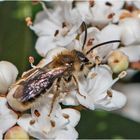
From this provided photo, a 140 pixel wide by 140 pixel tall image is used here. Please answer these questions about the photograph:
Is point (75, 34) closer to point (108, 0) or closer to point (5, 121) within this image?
point (108, 0)

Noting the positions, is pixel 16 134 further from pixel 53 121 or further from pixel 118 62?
pixel 118 62

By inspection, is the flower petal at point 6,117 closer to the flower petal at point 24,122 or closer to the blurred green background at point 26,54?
the flower petal at point 24,122

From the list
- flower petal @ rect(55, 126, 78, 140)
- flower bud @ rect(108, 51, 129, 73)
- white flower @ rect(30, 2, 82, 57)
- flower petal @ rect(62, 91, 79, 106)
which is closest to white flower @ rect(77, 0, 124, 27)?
white flower @ rect(30, 2, 82, 57)

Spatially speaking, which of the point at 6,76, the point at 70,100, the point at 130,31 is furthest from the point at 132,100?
the point at 6,76

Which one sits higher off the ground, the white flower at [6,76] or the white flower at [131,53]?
the white flower at [6,76]

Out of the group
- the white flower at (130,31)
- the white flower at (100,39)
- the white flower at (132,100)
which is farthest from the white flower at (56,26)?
the white flower at (132,100)
